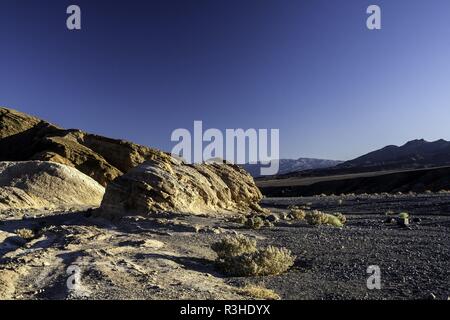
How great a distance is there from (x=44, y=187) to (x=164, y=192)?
1190 centimetres

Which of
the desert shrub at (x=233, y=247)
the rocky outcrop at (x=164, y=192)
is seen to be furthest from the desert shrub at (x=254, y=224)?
the desert shrub at (x=233, y=247)

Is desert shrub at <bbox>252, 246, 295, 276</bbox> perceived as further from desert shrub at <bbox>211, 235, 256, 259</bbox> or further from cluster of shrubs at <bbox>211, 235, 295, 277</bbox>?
desert shrub at <bbox>211, 235, 256, 259</bbox>

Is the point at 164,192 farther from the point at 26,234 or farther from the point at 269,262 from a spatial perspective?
the point at 269,262

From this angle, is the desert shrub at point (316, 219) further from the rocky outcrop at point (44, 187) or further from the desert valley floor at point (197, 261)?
the rocky outcrop at point (44, 187)

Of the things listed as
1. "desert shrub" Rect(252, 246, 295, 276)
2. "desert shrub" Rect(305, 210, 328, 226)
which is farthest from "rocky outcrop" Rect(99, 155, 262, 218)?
"desert shrub" Rect(252, 246, 295, 276)

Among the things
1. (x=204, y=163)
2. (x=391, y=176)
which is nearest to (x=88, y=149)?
(x=204, y=163)

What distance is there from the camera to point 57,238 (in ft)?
49.1

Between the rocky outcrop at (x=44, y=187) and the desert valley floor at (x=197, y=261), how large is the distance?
29.1 feet

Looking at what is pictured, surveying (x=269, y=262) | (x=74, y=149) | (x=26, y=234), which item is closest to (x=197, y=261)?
(x=269, y=262)

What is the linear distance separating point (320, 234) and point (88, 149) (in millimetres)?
28654
